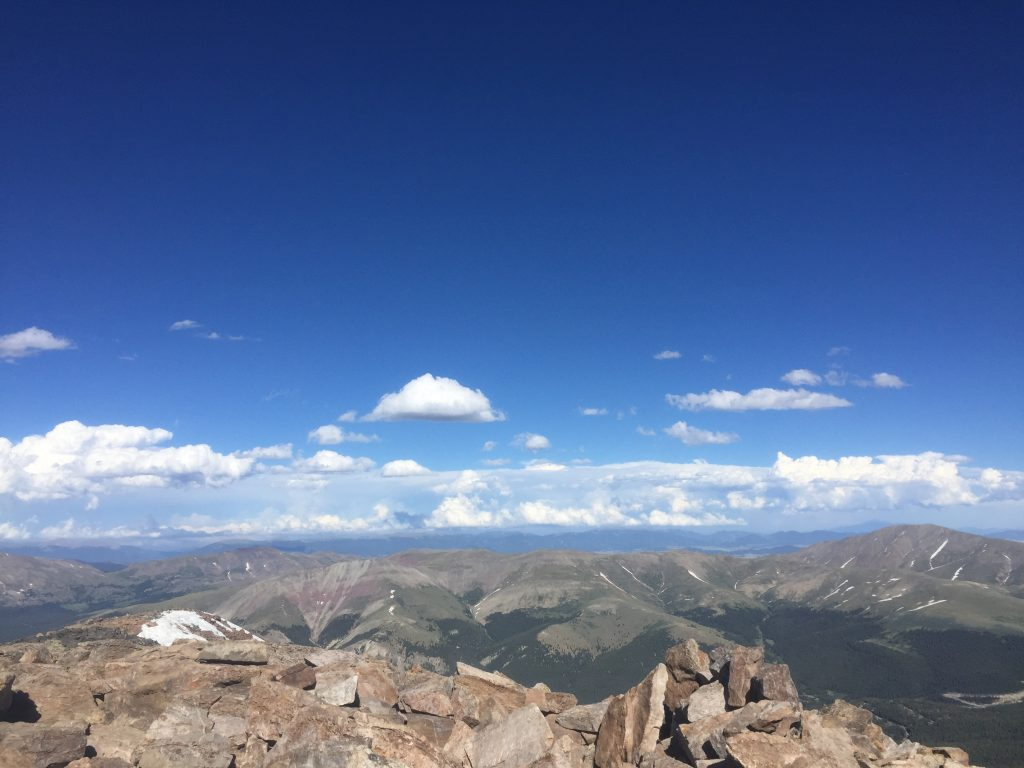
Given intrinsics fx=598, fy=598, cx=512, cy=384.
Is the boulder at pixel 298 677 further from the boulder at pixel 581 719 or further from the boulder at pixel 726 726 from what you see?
the boulder at pixel 726 726

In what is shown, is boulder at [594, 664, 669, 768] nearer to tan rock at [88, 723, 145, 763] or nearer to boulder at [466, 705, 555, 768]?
boulder at [466, 705, 555, 768]

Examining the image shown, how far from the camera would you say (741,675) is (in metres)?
31.2

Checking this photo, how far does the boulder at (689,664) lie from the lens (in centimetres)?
3416

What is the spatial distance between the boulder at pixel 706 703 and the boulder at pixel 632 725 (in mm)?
1517

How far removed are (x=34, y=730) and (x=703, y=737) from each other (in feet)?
94.6

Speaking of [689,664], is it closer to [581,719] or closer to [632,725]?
[632,725]

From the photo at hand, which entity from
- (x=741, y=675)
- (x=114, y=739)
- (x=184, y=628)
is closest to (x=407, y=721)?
(x=114, y=739)

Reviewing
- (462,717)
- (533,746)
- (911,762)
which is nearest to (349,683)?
(462,717)

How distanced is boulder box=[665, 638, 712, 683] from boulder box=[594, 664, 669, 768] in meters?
2.36

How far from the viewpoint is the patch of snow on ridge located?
106 meters

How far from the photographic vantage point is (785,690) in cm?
2997

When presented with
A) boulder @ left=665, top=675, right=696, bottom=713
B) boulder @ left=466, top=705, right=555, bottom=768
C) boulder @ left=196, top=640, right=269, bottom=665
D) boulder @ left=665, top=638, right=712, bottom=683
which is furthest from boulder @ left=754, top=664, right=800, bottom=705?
boulder @ left=196, top=640, right=269, bottom=665

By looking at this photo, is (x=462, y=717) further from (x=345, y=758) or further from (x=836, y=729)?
(x=836, y=729)

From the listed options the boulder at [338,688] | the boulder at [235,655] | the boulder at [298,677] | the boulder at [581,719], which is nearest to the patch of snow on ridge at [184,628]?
the boulder at [235,655]
